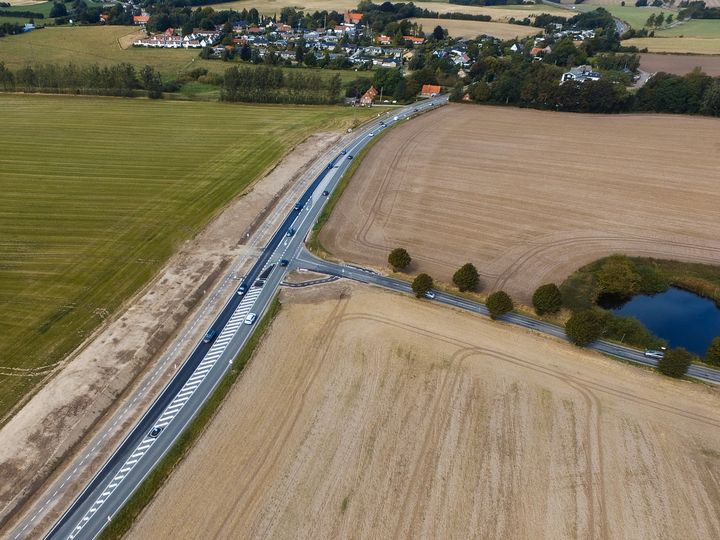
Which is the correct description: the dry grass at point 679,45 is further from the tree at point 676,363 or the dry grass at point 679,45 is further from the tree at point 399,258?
the tree at point 676,363

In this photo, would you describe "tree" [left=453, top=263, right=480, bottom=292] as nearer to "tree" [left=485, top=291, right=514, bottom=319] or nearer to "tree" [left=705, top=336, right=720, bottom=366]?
"tree" [left=485, top=291, right=514, bottom=319]

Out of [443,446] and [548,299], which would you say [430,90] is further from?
[443,446]

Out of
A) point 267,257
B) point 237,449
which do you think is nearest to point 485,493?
point 237,449

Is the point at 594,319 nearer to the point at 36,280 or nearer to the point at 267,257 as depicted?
the point at 267,257

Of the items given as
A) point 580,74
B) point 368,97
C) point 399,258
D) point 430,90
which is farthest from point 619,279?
point 580,74

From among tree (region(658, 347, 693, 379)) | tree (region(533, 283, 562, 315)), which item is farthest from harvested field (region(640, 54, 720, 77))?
tree (region(658, 347, 693, 379))

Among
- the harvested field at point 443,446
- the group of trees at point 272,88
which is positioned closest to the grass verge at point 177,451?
the harvested field at point 443,446
